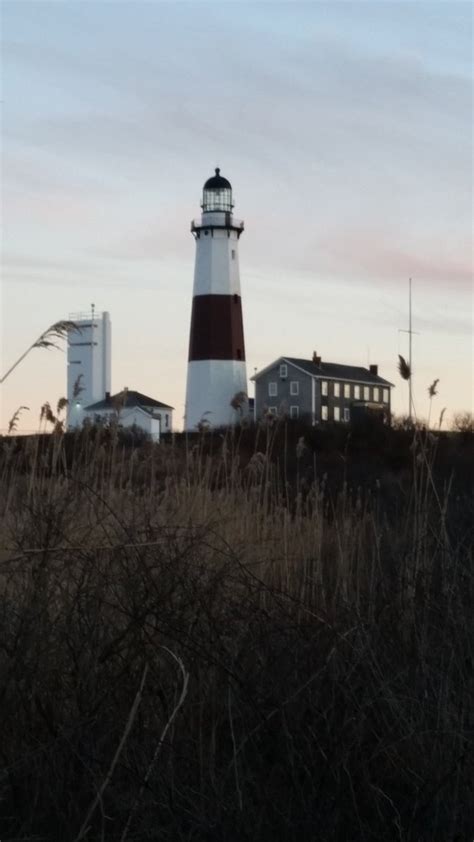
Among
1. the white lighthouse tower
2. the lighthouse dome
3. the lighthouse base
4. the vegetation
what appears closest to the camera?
the vegetation

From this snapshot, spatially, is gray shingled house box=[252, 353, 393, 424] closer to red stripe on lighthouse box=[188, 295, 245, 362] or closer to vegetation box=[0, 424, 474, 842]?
red stripe on lighthouse box=[188, 295, 245, 362]

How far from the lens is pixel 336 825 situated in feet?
8.65

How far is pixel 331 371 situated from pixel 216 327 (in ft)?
51.2

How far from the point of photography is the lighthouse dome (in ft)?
136

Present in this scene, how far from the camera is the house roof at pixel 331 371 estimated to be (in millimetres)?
51438

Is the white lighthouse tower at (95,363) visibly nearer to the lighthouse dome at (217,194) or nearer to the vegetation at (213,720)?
the lighthouse dome at (217,194)

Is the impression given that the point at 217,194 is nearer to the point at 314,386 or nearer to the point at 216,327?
the point at 216,327

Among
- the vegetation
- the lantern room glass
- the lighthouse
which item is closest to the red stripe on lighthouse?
the lighthouse

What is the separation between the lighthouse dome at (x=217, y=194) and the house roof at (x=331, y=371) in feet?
36.3

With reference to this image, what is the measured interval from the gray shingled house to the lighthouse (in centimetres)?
1127

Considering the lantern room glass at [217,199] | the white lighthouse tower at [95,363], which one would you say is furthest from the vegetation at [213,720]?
the white lighthouse tower at [95,363]

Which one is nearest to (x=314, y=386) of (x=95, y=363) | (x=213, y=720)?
(x=95, y=363)

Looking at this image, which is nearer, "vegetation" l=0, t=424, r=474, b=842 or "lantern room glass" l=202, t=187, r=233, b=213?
"vegetation" l=0, t=424, r=474, b=842

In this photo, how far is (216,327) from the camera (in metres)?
38.3
